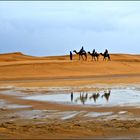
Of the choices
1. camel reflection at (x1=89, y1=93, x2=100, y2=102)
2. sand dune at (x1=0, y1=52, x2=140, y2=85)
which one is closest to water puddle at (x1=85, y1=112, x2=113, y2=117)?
camel reflection at (x1=89, y1=93, x2=100, y2=102)

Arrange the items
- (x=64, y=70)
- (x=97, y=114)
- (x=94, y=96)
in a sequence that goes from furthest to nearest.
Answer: (x=64, y=70) → (x=94, y=96) → (x=97, y=114)

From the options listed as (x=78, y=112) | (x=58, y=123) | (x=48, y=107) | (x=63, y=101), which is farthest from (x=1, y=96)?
(x=58, y=123)

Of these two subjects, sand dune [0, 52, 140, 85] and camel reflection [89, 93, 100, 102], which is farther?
sand dune [0, 52, 140, 85]

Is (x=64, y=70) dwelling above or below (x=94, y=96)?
above

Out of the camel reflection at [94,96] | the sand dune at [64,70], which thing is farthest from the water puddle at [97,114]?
the sand dune at [64,70]

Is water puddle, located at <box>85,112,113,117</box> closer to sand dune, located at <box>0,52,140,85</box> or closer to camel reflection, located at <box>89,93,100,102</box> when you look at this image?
camel reflection, located at <box>89,93,100,102</box>

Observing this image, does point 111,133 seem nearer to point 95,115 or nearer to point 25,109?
point 95,115

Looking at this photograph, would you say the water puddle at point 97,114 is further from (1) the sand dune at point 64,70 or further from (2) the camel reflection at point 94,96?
(1) the sand dune at point 64,70

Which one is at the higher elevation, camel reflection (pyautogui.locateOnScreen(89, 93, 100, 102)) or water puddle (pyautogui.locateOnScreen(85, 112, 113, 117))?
water puddle (pyautogui.locateOnScreen(85, 112, 113, 117))

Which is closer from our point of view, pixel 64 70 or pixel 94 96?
pixel 94 96

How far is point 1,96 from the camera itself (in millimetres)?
19094

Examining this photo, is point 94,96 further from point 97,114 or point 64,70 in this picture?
point 64,70

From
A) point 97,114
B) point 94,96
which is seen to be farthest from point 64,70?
point 97,114

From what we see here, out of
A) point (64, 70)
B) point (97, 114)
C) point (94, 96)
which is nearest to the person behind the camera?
point (97, 114)
